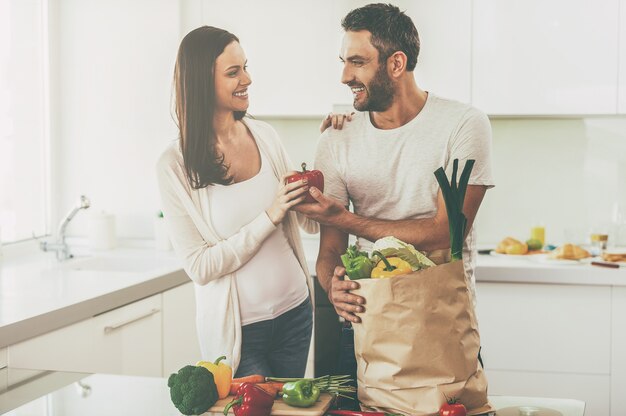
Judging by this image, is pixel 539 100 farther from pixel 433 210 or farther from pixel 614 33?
pixel 433 210

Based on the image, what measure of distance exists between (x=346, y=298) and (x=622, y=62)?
2095 millimetres

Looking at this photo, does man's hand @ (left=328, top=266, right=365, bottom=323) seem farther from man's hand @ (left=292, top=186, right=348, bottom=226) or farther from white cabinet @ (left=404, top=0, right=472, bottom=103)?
white cabinet @ (left=404, top=0, right=472, bottom=103)

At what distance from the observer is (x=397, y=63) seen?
1.96 m

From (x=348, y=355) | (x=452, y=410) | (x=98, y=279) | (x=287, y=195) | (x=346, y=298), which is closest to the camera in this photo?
(x=452, y=410)

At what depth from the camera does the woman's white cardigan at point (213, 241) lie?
1.91 m

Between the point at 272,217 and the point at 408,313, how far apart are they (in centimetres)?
62

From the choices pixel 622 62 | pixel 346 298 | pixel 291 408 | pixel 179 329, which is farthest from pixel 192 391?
pixel 622 62

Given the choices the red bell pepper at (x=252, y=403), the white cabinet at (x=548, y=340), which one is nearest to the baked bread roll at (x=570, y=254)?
the white cabinet at (x=548, y=340)

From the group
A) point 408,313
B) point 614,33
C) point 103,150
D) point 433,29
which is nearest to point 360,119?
point 408,313

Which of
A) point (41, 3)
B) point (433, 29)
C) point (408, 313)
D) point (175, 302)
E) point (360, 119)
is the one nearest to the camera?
point (408, 313)

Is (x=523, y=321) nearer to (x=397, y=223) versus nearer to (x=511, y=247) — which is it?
(x=511, y=247)

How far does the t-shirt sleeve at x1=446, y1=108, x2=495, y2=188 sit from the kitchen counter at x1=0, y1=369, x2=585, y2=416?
0.57m

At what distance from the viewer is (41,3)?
11.2 feet

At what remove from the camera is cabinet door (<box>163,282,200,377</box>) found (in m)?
2.84
